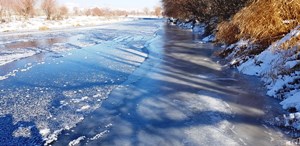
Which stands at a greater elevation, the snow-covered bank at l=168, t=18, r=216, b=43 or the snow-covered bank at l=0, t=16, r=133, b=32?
the snow-covered bank at l=168, t=18, r=216, b=43

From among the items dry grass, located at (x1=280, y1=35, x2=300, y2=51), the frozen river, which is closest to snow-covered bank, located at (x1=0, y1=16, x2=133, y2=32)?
the frozen river

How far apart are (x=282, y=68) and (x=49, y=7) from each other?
189 feet

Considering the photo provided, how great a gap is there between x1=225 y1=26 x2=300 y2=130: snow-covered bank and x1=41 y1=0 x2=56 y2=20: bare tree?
177 feet

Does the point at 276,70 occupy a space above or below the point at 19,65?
above

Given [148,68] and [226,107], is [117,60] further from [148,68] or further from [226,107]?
[226,107]

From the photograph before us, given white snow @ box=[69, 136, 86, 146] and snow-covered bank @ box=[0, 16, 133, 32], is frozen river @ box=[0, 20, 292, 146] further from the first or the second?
snow-covered bank @ box=[0, 16, 133, 32]

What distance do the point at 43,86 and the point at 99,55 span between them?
5.98m

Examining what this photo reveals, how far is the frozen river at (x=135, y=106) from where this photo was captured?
16.8 ft

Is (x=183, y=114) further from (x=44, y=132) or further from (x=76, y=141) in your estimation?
(x=44, y=132)

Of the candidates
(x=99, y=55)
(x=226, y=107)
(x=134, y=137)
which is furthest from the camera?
(x=99, y=55)

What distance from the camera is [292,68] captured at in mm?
7531

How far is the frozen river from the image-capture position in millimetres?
5109

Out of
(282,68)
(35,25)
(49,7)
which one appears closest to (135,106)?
(282,68)

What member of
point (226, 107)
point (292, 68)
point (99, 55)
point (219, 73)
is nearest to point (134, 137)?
point (226, 107)
